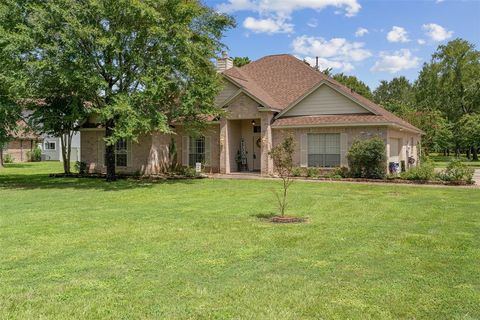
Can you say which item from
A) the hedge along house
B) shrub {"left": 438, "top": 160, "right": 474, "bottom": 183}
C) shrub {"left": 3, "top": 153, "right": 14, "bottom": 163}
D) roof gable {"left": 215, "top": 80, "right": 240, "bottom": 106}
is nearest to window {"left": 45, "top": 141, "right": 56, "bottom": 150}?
shrub {"left": 3, "top": 153, "right": 14, "bottom": 163}

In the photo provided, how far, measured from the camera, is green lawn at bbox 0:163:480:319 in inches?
194

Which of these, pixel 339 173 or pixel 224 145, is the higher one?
pixel 224 145

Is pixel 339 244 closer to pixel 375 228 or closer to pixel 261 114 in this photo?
pixel 375 228

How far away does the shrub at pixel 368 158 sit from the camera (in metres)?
20.5

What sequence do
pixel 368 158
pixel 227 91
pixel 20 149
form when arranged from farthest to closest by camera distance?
pixel 20 149 → pixel 227 91 → pixel 368 158

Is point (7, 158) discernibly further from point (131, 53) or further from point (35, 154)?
point (131, 53)

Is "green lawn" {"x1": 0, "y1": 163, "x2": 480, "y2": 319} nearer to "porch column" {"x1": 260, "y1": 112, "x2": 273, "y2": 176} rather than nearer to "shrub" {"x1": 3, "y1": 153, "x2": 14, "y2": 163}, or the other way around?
"porch column" {"x1": 260, "y1": 112, "x2": 273, "y2": 176}

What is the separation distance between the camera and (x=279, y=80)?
29141 millimetres

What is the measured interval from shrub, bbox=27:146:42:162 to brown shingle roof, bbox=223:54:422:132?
30354 millimetres

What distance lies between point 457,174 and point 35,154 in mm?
44869

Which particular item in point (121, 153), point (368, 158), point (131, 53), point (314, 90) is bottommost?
point (368, 158)

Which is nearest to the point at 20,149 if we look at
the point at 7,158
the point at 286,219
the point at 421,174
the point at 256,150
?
the point at 7,158

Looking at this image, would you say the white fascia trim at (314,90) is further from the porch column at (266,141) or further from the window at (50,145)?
the window at (50,145)

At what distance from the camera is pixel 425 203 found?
13.3 metres
